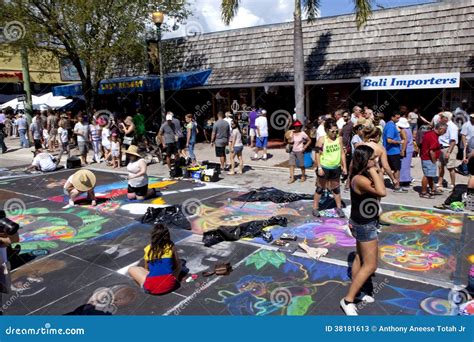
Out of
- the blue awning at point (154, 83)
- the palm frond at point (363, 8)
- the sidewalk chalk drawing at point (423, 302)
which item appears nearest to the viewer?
the sidewalk chalk drawing at point (423, 302)

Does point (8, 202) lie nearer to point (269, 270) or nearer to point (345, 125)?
point (269, 270)

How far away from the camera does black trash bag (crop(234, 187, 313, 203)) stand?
355 inches

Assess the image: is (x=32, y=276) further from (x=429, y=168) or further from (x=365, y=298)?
(x=429, y=168)

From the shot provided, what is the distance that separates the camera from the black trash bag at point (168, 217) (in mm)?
7656

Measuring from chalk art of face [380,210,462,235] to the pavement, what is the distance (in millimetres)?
17

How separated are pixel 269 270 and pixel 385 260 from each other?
64.0 inches

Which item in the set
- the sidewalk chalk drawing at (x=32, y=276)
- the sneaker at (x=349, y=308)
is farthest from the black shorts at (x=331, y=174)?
the sidewalk chalk drawing at (x=32, y=276)

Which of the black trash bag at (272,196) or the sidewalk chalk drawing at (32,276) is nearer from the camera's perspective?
the sidewalk chalk drawing at (32,276)


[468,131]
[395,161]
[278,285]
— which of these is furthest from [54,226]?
[468,131]

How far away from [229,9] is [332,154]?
770 centimetres

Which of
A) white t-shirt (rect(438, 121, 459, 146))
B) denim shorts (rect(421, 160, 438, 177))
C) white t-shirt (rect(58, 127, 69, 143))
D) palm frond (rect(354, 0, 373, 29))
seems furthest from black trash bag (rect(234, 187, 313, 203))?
white t-shirt (rect(58, 127, 69, 143))

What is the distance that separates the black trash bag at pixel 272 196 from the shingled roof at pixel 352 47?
7272mm

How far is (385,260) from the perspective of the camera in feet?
19.1

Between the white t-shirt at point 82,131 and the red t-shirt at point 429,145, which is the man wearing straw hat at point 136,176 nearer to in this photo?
the white t-shirt at point 82,131
